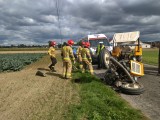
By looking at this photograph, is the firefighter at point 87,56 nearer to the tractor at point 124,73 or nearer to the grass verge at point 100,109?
the tractor at point 124,73

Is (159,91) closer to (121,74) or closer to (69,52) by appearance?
(121,74)

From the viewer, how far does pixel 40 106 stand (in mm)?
6258

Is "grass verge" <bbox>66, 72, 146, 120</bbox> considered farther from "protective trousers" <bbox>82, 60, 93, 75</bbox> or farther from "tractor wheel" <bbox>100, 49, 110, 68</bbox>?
"protective trousers" <bbox>82, 60, 93, 75</bbox>

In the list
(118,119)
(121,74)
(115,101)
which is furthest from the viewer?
(121,74)

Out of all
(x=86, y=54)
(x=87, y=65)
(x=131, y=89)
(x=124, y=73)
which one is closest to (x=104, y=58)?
(x=124, y=73)

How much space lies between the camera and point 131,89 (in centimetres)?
815

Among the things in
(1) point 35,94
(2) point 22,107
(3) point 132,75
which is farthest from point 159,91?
(2) point 22,107

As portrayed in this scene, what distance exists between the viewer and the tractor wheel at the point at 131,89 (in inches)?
319

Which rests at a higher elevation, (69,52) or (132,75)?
(69,52)

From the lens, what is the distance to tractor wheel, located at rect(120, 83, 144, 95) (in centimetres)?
810

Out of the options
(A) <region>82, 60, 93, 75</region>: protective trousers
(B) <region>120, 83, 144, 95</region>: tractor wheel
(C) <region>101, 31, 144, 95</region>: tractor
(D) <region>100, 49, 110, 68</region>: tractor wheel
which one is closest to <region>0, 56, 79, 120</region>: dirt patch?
(D) <region>100, 49, 110, 68</region>: tractor wheel

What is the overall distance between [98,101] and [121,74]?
9.10 feet

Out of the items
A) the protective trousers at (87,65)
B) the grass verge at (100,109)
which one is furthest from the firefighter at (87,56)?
the grass verge at (100,109)

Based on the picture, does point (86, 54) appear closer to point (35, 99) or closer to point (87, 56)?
point (87, 56)
